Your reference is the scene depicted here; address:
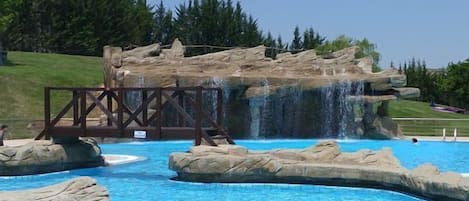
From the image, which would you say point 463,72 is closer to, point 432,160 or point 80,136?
point 432,160

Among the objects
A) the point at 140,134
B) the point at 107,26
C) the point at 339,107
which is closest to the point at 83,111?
the point at 140,134

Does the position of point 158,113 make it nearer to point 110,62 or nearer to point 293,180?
point 293,180

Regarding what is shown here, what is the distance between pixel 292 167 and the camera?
16.8 m

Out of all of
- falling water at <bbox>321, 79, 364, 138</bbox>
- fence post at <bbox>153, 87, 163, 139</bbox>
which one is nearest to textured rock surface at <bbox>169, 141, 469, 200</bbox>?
fence post at <bbox>153, 87, 163, 139</bbox>

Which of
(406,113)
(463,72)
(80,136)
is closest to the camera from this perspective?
(80,136)

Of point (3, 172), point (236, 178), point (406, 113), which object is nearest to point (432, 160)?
point (236, 178)

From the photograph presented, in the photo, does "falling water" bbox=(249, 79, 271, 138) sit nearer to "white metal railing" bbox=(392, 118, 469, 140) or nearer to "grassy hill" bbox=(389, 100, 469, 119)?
"white metal railing" bbox=(392, 118, 469, 140)

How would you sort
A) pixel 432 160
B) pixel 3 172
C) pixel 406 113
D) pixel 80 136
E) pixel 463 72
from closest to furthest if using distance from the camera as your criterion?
pixel 3 172 → pixel 80 136 → pixel 432 160 → pixel 406 113 → pixel 463 72

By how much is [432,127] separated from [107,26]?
105 ft

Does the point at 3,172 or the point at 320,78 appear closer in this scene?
the point at 3,172

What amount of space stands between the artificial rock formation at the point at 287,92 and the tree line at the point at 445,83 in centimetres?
2484

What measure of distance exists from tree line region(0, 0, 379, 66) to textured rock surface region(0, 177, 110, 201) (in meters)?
45.5

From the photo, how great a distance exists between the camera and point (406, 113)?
45.0m

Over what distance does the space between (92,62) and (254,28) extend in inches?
941
